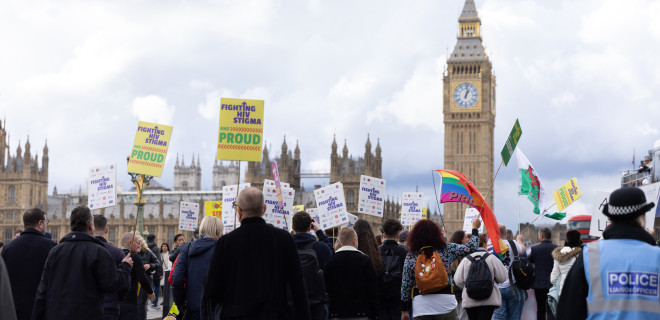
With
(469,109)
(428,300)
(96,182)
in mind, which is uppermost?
(469,109)

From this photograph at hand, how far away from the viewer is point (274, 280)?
6.00 metres

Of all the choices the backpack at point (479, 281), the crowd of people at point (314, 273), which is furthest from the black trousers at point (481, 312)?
the backpack at point (479, 281)

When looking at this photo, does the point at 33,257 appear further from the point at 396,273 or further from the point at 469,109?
the point at 469,109

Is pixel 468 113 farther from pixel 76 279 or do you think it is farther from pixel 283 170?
pixel 76 279

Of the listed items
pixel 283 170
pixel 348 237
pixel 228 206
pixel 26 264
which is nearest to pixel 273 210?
pixel 228 206

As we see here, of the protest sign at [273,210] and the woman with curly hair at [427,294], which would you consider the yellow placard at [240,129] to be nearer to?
the woman with curly hair at [427,294]

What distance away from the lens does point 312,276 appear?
776 centimetres

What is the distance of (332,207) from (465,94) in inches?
2667

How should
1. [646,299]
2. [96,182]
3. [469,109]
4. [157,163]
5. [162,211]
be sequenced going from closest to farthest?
[646,299], [157,163], [96,182], [162,211], [469,109]

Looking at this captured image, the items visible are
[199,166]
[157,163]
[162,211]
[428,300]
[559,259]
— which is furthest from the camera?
[199,166]

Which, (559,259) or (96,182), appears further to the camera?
(96,182)

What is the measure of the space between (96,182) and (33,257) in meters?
8.46

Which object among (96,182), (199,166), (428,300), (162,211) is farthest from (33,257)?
(199,166)

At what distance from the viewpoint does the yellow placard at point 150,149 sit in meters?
13.9
